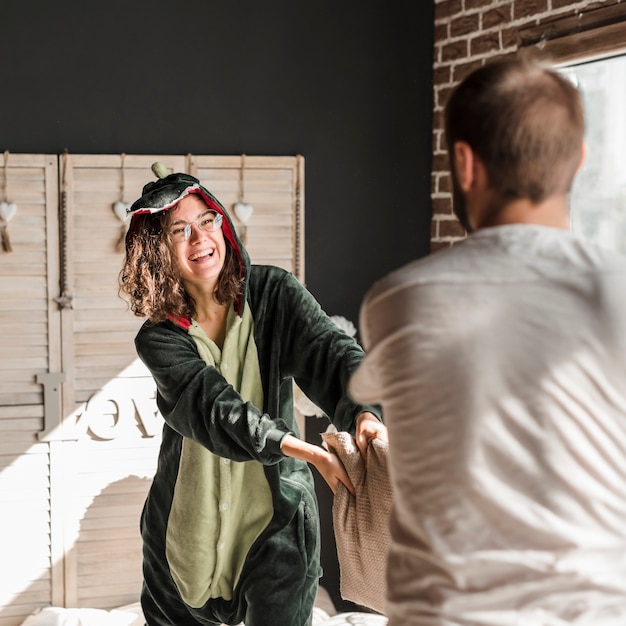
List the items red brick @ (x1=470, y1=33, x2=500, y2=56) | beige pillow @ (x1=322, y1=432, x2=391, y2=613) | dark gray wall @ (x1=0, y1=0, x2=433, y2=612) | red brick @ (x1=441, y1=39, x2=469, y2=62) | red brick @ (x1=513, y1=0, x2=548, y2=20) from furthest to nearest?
red brick @ (x1=441, y1=39, x2=469, y2=62) < dark gray wall @ (x1=0, y1=0, x2=433, y2=612) < red brick @ (x1=470, y1=33, x2=500, y2=56) < red brick @ (x1=513, y1=0, x2=548, y2=20) < beige pillow @ (x1=322, y1=432, x2=391, y2=613)

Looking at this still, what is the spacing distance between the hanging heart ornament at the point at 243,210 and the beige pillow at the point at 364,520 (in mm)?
1923

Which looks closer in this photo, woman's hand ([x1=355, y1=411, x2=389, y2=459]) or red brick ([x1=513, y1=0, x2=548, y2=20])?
woman's hand ([x1=355, y1=411, x2=389, y2=459])

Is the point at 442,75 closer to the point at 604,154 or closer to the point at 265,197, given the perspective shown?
the point at 265,197

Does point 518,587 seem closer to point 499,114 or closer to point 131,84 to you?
point 499,114

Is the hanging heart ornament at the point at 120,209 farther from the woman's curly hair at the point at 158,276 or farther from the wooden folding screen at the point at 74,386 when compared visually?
the woman's curly hair at the point at 158,276

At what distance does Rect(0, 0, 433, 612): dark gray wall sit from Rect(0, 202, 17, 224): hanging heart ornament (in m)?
0.21

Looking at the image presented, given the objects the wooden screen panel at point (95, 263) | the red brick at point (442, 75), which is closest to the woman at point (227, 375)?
the wooden screen panel at point (95, 263)

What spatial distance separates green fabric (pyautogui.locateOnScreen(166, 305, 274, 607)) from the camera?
2.15 metres

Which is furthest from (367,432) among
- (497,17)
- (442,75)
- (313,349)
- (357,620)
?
(442,75)

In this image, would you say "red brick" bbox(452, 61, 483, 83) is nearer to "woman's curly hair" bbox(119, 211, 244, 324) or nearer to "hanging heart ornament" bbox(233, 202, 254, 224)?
"hanging heart ornament" bbox(233, 202, 254, 224)

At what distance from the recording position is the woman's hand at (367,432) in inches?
71.2

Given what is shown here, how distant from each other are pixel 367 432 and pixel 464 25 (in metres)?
2.21

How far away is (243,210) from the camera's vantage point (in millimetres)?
3604

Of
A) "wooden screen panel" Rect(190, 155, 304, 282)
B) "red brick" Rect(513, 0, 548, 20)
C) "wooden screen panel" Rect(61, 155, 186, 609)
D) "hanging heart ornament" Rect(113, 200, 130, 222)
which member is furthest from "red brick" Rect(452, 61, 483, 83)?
"hanging heart ornament" Rect(113, 200, 130, 222)
